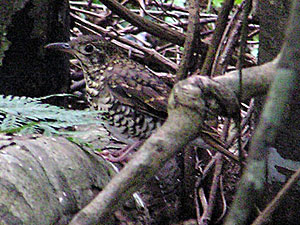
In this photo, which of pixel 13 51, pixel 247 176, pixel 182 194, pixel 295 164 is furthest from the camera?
pixel 182 194

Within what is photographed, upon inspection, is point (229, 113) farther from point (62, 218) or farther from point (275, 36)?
point (275, 36)

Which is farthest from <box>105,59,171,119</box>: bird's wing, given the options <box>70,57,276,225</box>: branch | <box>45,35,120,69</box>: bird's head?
<box>70,57,276,225</box>: branch

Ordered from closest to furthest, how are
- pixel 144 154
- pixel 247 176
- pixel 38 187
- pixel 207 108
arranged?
1. pixel 247 176
2. pixel 144 154
3. pixel 207 108
4. pixel 38 187

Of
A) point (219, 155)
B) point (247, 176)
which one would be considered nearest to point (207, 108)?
point (247, 176)

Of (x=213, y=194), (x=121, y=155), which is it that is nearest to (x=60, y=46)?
(x=121, y=155)

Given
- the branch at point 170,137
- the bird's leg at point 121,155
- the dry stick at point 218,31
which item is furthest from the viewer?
the bird's leg at point 121,155

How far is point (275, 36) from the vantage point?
2.49m

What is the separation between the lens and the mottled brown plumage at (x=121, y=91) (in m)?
3.03

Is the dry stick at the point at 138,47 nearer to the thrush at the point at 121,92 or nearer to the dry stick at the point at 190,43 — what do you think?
the thrush at the point at 121,92

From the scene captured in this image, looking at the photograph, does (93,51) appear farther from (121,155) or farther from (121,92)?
(121,155)

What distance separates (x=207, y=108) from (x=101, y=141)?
2.03m

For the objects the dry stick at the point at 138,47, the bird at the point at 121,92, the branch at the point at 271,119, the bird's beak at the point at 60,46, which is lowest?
the bird at the point at 121,92

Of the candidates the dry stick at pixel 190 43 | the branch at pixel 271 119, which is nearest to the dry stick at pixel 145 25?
the dry stick at pixel 190 43

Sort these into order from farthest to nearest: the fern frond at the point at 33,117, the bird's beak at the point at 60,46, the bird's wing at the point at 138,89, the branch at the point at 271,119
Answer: the bird's wing at the point at 138,89 < the bird's beak at the point at 60,46 < the fern frond at the point at 33,117 < the branch at the point at 271,119
